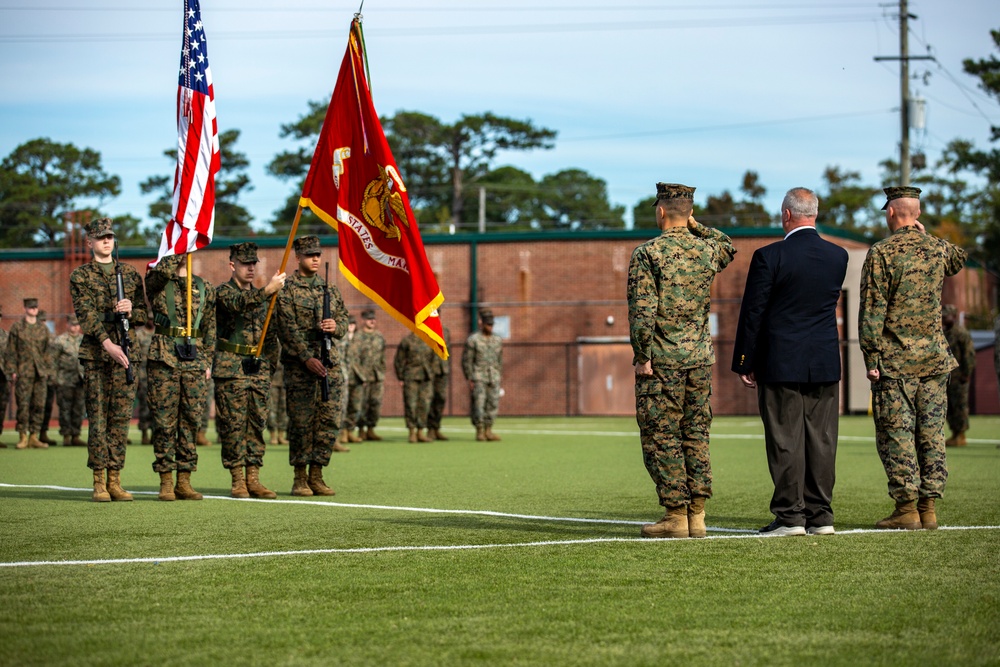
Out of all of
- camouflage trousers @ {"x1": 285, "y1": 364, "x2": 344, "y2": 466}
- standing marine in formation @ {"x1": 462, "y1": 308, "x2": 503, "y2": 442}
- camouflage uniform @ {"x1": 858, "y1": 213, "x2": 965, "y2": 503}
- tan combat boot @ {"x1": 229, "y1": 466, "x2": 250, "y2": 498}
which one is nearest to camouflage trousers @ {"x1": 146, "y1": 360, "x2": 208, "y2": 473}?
tan combat boot @ {"x1": 229, "y1": 466, "x2": 250, "y2": 498}

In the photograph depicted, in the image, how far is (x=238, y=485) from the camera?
38.2 feet

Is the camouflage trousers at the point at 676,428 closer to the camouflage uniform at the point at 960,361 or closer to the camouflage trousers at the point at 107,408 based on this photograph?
the camouflage trousers at the point at 107,408

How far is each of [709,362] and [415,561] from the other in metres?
2.38

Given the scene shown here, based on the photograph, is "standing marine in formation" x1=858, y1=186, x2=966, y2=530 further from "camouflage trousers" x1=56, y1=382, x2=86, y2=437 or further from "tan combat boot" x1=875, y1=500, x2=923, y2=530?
"camouflage trousers" x1=56, y1=382, x2=86, y2=437

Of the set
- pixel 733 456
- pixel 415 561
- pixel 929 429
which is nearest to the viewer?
pixel 415 561

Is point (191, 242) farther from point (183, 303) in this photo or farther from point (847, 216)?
point (847, 216)

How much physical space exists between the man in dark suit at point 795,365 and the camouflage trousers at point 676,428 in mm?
360

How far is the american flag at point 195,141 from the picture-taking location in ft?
37.0

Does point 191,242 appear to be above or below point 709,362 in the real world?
above

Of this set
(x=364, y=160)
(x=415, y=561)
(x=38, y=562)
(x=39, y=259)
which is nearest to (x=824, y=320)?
(x=415, y=561)

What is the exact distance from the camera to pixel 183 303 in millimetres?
11219

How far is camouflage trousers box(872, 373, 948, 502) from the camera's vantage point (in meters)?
8.68

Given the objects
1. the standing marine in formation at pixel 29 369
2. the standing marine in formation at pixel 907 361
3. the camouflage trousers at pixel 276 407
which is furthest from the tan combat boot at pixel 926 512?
the standing marine in formation at pixel 29 369

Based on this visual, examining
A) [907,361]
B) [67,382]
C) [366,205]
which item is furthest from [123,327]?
[67,382]
